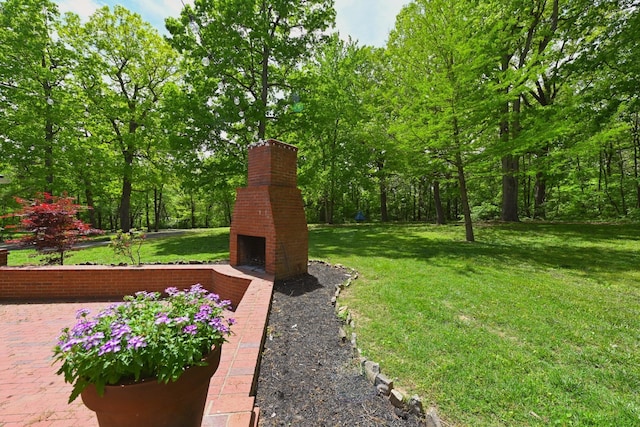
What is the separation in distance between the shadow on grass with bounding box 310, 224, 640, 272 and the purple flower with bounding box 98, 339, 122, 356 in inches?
248

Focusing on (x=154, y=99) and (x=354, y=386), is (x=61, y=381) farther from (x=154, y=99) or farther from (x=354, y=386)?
(x=154, y=99)

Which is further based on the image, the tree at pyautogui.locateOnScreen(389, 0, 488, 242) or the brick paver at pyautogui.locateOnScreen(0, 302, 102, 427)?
the tree at pyautogui.locateOnScreen(389, 0, 488, 242)

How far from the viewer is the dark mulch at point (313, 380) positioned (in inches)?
71.3

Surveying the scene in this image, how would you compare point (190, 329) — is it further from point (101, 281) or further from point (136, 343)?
point (101, 281)

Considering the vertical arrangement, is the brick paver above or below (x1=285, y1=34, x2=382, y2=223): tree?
below

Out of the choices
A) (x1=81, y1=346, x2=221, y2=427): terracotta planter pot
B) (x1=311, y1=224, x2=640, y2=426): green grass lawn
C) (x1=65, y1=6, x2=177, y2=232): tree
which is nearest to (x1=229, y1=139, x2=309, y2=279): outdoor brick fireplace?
(x1=311, y1=224, x2=640, y2=426): green grass lawn

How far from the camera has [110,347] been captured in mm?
1165

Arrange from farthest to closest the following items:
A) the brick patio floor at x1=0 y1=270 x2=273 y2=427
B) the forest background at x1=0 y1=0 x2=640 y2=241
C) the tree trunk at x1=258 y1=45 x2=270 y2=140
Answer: the tree trunk at x1=258 y1=45 x2=270 y2=140
the forest background at x1=0 y1=0 x2=640 y2=241
the brick patio floor at x1=0 y1=270 x2=273 y2=427

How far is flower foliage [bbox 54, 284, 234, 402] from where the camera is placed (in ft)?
3.88

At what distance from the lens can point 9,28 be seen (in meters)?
11.4

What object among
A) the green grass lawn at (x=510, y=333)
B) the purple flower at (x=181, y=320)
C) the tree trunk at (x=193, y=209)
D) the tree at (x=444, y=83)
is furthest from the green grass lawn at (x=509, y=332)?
the tree trunk at (x=193, y=209)

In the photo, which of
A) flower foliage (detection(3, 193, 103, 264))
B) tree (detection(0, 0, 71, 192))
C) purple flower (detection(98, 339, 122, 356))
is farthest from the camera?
tree (detection(0, 0, 71, 192))

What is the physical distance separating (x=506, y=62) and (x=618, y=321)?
40.7 feet

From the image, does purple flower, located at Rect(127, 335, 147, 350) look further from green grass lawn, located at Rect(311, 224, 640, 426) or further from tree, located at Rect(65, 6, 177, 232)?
tree, located at Rect(65, 6, 177, 232)
